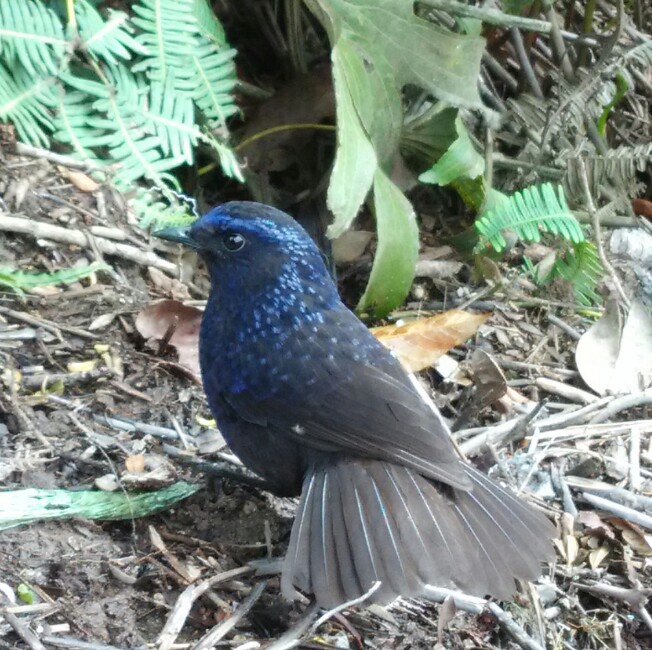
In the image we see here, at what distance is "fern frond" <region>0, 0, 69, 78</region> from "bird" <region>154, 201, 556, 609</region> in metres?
1.15

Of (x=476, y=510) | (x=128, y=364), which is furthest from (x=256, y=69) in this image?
(x=476, y=510)

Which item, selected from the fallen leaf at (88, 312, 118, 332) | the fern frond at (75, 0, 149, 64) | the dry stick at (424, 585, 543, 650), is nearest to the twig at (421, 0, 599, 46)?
the fern frond at (75, 0, 149, 64)

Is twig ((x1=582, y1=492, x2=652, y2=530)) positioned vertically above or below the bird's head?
below

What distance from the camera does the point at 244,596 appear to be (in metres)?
2.90

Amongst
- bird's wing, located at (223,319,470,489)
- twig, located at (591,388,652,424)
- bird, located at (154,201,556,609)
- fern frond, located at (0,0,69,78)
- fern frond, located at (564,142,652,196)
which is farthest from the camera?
fern frond, located at (564,142,652,196)

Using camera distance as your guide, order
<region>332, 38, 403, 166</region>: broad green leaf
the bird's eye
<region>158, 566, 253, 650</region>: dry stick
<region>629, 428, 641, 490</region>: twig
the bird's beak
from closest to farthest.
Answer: <region>158, 566, 253, 650</region>: dry stick, the bird's eye, the bird's beak, <region>629, 428, 641, 490</region>: twig, <region>332, 38, 403, 166</region>: broad green leaf

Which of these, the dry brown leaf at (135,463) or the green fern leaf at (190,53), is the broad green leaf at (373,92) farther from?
the dry brown leaf at (135,463)

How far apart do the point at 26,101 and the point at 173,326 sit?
1160 mm

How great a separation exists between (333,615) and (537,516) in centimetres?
70

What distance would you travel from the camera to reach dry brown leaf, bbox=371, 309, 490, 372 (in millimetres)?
4121

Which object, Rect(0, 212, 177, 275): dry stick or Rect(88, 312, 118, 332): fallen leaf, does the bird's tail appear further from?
Rect(0, 212, 177, 275): dry stick

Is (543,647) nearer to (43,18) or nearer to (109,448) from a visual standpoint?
(109,448)

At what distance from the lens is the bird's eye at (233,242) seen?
11.2 ft

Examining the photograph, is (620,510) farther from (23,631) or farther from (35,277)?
(35,277)
